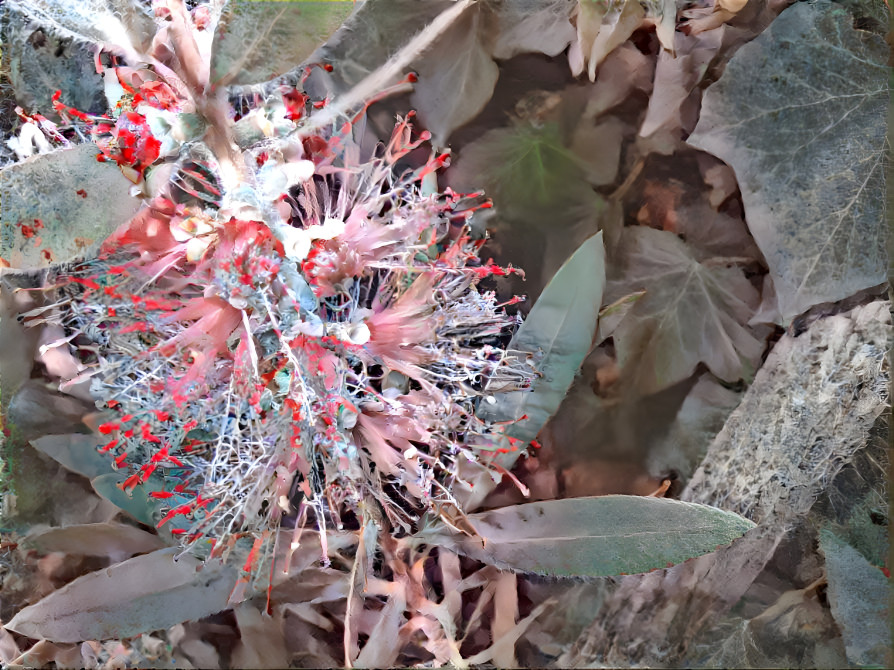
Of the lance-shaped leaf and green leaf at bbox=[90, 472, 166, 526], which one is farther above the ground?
green leaf at bbox=[90, 472, 166, 526]

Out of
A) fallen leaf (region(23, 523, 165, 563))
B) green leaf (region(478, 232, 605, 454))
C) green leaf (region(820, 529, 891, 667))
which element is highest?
green leaf (region(478, 232, 605, 454))

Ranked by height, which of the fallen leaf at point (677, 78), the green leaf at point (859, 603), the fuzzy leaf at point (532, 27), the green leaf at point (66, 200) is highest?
the fuzzy leaf at point (532, 27)

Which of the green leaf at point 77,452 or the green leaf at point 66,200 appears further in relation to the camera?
the green leaf at point 77,452

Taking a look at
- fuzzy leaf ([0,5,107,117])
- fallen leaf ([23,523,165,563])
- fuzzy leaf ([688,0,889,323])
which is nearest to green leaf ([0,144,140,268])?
fuzzy leaf ([0,5,107,117])

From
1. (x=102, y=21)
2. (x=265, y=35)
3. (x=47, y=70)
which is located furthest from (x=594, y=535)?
(x=47, y=70)

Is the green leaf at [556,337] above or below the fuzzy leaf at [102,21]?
below

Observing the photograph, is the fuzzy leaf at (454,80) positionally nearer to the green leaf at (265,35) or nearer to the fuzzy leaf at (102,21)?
the green leaf at (265,35)

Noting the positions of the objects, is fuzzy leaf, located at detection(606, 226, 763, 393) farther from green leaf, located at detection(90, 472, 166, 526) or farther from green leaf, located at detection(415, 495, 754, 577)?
green leaf, located at detection(90, 472, 166, 526)

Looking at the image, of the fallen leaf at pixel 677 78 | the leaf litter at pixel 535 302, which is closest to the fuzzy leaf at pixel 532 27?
the leaf litter at pixel 535 302

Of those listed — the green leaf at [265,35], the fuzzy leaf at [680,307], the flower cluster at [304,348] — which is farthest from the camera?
the fuzzy leaf at [680,307]
